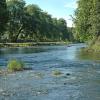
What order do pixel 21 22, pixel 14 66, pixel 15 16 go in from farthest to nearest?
pixel 21 22 < pixel 15 16 < pixel 14 66

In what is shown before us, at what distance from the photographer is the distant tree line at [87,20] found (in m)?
72.0

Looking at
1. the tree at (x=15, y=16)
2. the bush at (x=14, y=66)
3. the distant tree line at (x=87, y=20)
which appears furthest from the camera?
the tree at (x=15, y=16)

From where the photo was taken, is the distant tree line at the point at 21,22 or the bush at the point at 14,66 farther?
the distant tree line at the point at 21,22

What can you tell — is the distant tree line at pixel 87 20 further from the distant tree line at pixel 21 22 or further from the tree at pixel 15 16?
the tree at pixel 15 16

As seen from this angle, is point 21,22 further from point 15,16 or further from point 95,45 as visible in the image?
point 95,45

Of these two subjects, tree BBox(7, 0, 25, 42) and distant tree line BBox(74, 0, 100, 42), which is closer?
distant tree line BBox(74, 0, 100, 42)

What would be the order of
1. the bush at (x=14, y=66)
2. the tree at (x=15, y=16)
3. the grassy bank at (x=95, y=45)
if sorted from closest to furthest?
the bush at (x=14, y=66)
the grassy bank at (x=95, y=45)
the tree at (x=15, y=16)

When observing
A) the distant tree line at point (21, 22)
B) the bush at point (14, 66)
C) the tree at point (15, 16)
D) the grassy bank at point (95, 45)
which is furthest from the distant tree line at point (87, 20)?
the tree at point (15, 16)

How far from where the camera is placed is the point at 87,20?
257 feet

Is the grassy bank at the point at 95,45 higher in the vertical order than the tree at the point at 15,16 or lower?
lower

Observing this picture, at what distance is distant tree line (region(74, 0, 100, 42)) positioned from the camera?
72000 mm

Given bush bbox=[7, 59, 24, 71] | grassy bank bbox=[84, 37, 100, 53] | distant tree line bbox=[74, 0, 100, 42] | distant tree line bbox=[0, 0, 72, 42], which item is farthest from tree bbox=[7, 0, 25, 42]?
bush bbox=[7, 59, 24, 71]

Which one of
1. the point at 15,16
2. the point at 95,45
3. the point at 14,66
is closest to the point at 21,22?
the point at 15,16

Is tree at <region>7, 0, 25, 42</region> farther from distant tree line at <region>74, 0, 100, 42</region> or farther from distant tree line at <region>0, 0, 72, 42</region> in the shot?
distant tree line at <region>74, 0, 100, 42</region>
